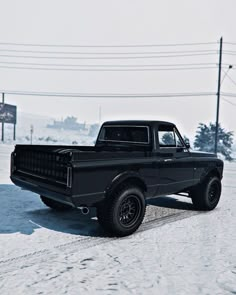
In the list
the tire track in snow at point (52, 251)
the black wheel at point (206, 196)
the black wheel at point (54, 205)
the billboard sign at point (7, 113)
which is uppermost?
the billboard sign at point (7, 113)

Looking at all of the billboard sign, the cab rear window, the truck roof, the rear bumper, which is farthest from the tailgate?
the billboard sign

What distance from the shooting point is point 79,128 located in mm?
148750

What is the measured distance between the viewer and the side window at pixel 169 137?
212 inches

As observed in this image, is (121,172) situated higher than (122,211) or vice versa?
(121,172)

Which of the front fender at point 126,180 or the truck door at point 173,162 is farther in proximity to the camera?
the truck door at point 173,162

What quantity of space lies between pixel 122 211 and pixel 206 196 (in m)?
2.59

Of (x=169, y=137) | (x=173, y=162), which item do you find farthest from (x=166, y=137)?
(x=173, y=162)

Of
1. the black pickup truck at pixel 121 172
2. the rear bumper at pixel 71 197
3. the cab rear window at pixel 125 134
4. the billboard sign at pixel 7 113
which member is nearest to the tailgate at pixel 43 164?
the black pickup truck at pixel 121 172

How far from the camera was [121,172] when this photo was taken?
4.49m

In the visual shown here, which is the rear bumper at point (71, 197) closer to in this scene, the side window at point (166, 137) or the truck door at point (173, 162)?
the truck door at point (173, 162)

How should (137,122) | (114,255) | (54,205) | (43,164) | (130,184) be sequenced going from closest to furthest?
1. (114,255)
2. (130,184)
3. (43,164)
4. (137,122)
5. (54,205)

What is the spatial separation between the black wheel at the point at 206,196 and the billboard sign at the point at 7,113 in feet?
151

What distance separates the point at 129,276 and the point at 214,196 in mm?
4038

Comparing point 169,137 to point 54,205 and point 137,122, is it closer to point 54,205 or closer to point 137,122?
point 137,122
